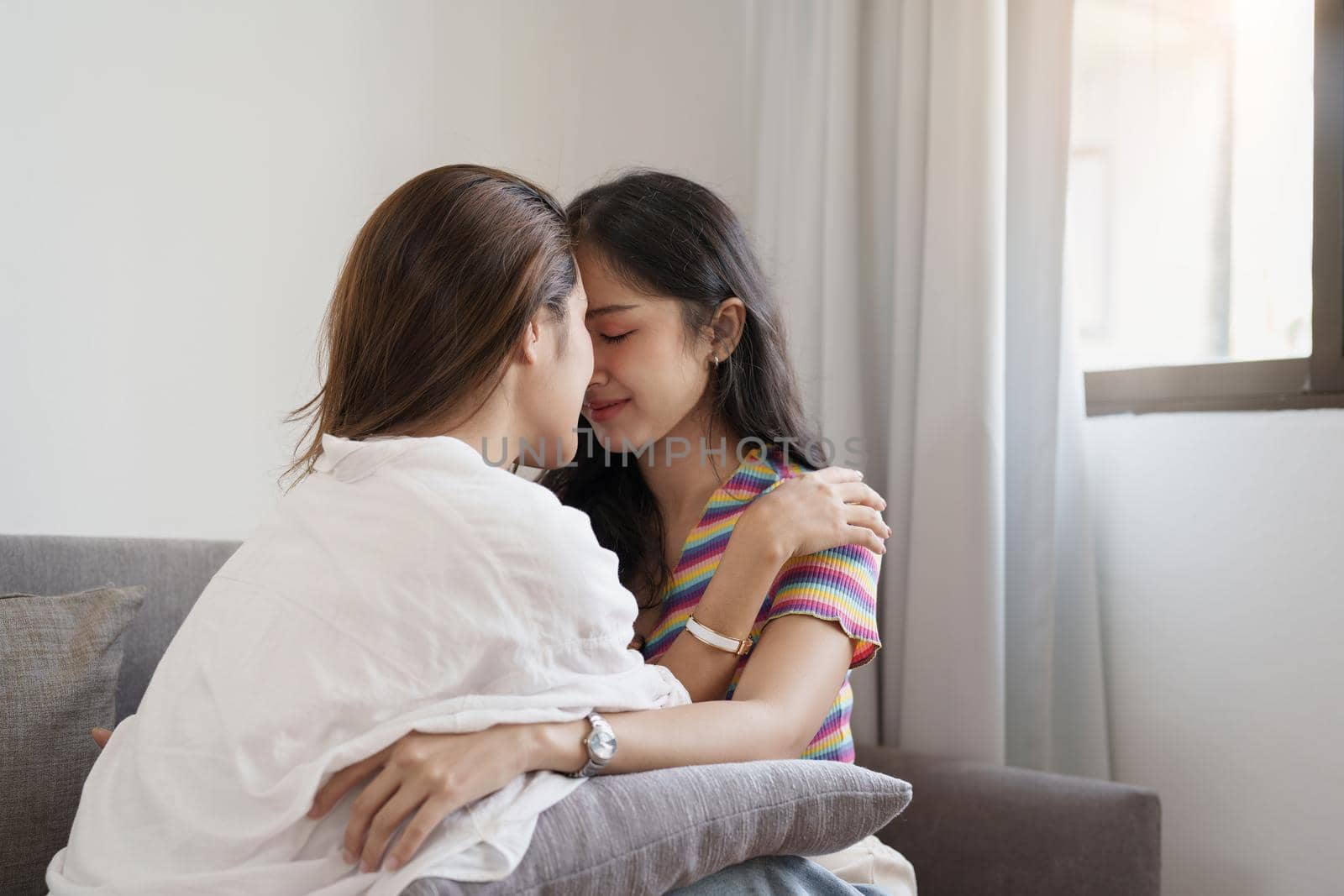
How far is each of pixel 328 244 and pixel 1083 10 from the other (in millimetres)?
1395

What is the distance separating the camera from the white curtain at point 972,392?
6.02 ft

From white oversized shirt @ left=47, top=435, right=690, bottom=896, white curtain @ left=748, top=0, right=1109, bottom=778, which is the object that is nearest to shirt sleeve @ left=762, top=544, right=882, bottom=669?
white oversized shirt @ left=47, top=435, right=690, bottom=896

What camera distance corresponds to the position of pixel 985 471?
6.03 ft

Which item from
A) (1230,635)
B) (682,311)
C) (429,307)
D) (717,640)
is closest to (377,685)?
(429,307)

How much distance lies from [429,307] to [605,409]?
44 centimetres

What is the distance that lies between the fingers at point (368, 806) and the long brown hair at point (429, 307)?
0.33m

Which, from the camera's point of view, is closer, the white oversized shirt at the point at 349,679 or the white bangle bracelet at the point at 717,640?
the white oversized shirt at the point at 349,679

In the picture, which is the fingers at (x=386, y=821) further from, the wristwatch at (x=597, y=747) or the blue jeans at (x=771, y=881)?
the blue jeans at (x=771, y=881)

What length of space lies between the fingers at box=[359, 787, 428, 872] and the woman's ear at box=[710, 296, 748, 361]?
816 mm

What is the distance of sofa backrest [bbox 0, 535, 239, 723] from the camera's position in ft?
4.73

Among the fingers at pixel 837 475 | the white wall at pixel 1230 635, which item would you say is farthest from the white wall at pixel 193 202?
the white wall at pixel 1230 635

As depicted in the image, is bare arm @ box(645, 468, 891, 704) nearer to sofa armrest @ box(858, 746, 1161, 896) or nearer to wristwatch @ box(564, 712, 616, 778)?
wristwatch @ box(564, 712, 616, 778)

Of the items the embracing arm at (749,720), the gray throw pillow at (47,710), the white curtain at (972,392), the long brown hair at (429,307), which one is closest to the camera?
the embracing arm at (749,720)

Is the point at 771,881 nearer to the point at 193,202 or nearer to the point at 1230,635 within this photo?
the point at 1230,635
